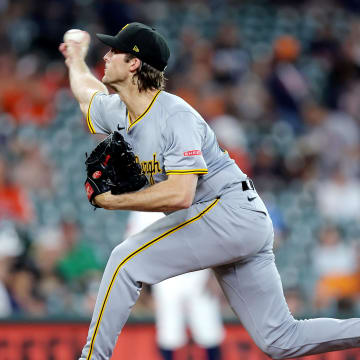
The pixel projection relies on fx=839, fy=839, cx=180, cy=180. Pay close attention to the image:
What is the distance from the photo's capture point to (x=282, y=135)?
9.55m

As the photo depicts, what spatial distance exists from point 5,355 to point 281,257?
324cm

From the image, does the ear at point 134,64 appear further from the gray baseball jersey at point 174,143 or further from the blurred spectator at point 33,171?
the blurred spectator at point 33,171

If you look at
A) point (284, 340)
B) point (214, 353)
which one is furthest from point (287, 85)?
point (284, 340)

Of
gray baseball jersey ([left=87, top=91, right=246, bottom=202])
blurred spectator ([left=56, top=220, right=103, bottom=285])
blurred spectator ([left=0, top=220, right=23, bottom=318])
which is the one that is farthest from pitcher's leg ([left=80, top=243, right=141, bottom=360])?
blurred spectator ([left=56, top=220, right=103, bottom=285])

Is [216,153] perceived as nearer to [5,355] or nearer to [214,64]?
[5,355]

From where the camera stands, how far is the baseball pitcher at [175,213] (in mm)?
3865

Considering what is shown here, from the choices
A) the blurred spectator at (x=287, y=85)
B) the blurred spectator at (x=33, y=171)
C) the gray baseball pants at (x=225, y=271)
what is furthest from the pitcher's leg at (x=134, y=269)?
the blurred spectator at (x=287, y=85)

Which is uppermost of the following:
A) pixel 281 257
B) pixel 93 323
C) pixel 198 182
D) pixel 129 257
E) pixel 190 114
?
pixel 190 114

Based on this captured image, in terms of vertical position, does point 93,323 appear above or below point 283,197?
above

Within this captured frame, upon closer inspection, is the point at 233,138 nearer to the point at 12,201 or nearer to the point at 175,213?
the point at 12,201

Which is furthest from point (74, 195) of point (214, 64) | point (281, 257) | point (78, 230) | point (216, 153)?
point (216, 153)

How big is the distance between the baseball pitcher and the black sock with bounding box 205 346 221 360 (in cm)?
231

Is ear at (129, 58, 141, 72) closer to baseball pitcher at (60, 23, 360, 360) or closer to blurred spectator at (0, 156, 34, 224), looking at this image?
baseball pitcher at (60, 23, 360, 360)

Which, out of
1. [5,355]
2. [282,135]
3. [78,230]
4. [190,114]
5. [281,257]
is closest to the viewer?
[190,114]
